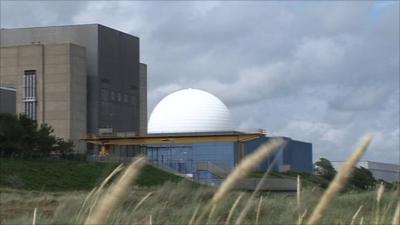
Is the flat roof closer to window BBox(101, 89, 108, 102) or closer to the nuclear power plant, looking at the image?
the nuclear power plant

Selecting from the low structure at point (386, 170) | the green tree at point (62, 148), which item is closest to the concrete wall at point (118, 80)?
the green tree at point (62, 148)

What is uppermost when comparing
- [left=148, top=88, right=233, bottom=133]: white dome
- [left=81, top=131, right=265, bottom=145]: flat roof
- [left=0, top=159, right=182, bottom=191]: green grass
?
[left=148, top=88, right=233, bottom=133]: white dome

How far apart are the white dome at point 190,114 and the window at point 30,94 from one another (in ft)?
60.1

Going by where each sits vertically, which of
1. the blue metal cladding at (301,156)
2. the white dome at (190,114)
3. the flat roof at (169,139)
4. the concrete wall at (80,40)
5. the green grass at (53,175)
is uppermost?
the concrete wall at (80,40)

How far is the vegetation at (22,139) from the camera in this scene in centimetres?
8081

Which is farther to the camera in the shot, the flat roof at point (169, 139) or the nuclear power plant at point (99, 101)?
the nuclear power plant at point (99, 101)

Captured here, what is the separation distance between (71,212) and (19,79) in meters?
109

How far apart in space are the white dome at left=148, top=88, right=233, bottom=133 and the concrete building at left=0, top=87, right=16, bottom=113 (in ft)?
74.0

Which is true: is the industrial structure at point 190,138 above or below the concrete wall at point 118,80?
below

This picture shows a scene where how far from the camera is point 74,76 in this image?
4584 inches

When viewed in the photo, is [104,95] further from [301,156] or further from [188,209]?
[188,209]

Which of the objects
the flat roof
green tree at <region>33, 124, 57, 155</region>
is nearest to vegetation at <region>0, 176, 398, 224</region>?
green tree at <region>33, 124, 57, 155</region>

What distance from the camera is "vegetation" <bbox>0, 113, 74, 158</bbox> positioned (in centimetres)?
8081

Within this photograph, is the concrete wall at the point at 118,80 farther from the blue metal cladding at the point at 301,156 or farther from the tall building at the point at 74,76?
the blue metal cladding at the point at 301,156
